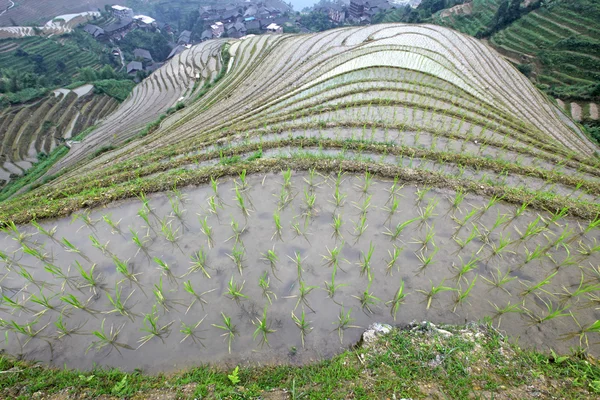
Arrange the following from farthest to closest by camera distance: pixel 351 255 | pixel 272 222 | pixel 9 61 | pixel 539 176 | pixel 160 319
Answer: pixel 9 61, pixel 539 176, pixel 272 222, pixel 351 255, pixel 160 319

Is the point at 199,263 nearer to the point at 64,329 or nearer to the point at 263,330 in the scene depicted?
the point at 263,330

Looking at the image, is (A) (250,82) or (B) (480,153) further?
(A) (250,82)

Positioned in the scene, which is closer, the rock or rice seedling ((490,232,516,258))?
the rock

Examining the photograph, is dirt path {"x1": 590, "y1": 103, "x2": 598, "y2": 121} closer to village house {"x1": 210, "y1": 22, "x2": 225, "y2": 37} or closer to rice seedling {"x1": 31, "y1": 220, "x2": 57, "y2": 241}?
rice seedling {"x1": 31, "y1": 220, "x2": 57, "y2": 241}

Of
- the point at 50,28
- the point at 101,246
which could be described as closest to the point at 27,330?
the point at 101,246

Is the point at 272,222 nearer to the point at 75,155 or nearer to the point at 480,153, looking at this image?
the point at 480,153

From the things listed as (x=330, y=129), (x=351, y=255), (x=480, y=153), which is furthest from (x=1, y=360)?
(x=480, y=153)

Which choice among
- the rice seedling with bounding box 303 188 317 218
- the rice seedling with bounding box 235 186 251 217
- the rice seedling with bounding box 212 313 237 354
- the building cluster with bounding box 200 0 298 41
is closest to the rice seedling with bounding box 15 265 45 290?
the rice seedling with bounding box 212 313 237 354
